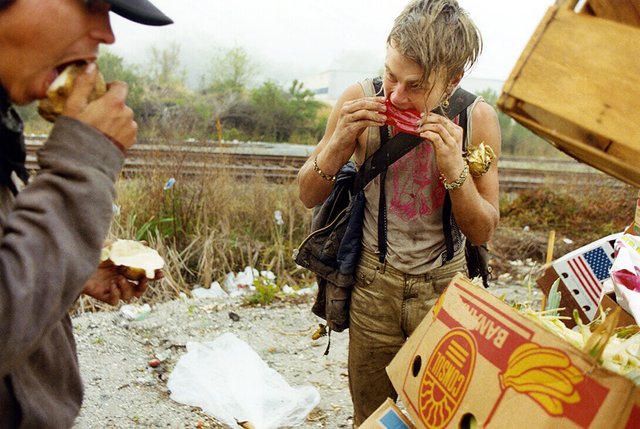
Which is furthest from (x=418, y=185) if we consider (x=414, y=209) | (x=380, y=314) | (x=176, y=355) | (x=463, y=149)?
(x=176, y=355)

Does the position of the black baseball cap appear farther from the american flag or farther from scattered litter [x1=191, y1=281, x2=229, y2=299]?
scattered litter [x1=191, y1=281, x2=229, y2=299]

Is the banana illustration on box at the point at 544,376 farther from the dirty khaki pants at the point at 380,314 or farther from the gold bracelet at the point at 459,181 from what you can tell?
the dirty khaki pants at the point at 380,314

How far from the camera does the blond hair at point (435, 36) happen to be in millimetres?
1901

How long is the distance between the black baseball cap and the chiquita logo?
41.4 inches

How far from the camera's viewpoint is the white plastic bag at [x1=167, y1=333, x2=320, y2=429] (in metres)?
3.14

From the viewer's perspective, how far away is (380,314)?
7.39 ft

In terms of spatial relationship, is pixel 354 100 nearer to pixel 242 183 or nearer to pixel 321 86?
pixel 242 183

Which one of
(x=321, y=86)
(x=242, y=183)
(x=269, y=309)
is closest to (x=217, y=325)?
(x=269, y=309)

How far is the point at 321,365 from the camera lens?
4117 mm

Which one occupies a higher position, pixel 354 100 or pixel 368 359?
pixel 354 100

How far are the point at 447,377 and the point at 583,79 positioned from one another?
778 mm

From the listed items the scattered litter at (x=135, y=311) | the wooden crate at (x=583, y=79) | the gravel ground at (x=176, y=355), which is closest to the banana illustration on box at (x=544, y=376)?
the wooden crate at (x=583, y=79)

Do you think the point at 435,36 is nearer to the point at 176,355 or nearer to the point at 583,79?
the point at 583,79

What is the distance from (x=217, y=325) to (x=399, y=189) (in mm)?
2831
